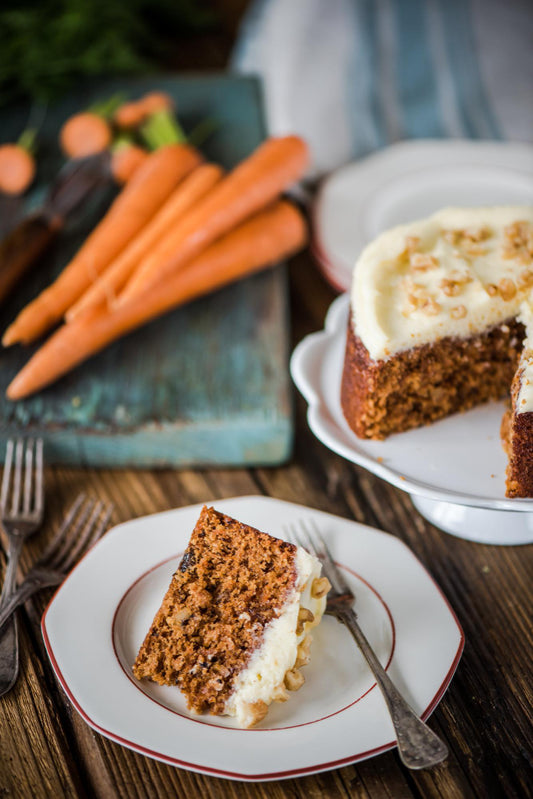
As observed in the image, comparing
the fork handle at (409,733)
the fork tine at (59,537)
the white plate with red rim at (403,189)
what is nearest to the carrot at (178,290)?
the white plate with red rim at (403,189)

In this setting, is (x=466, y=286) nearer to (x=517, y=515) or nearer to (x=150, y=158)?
(x=517, y=515)

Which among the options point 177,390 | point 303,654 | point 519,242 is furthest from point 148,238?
point 303,654

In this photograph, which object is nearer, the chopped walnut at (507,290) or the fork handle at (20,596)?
the fork handle at (20,596)

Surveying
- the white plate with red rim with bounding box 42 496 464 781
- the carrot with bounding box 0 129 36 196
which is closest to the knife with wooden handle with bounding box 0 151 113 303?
the carrot with bounding box 0 129 36 196

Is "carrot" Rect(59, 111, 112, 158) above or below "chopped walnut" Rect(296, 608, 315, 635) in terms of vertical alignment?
above

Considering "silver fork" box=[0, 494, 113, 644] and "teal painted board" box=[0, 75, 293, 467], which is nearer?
"silver fork" box=[0, 494, 113, 644]

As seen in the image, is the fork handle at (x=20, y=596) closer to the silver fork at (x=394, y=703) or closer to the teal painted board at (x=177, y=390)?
the teal painted board at (x=177, y=390)

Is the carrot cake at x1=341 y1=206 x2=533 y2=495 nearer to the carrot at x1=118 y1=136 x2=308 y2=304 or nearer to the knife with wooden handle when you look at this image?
the carrot at x1=118 y1=136 x2=308 y2=304
